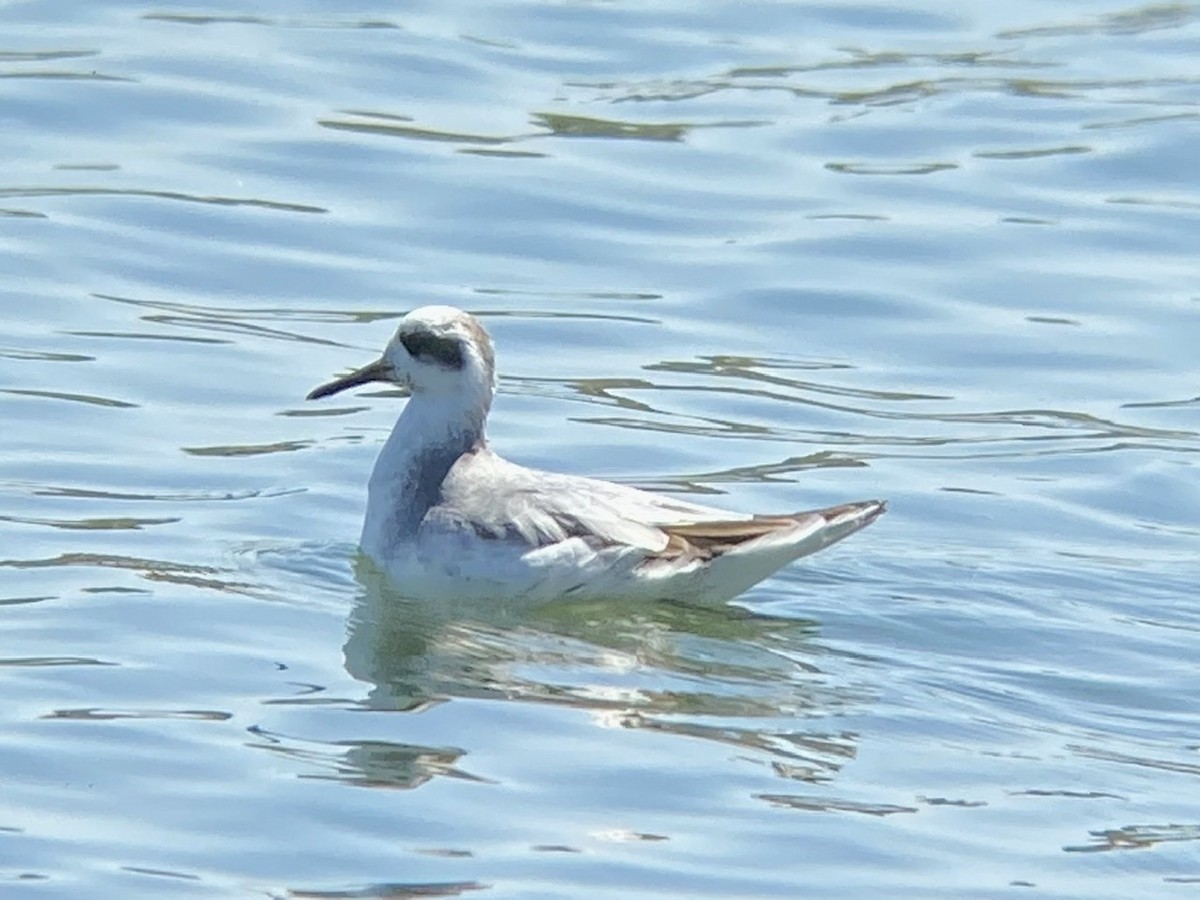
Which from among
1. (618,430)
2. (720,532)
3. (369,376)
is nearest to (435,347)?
(369,376)

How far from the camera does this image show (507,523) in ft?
40.5

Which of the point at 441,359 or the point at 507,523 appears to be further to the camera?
the point at 441,359

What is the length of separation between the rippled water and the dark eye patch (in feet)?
3.15

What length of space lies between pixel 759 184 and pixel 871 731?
9.18 meters

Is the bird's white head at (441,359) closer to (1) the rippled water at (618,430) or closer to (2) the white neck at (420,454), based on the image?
(2) the white neck at (420,454)

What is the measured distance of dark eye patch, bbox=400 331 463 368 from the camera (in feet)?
42.7

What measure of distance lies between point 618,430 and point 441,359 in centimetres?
214

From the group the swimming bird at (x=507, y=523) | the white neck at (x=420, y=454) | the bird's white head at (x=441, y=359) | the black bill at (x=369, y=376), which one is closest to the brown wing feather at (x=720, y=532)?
the swimming bird at (x=507, y=523)

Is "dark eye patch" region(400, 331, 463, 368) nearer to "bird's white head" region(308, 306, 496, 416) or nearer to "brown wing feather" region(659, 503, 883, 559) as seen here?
"bird's white head" region(308, 306, 496, 416)

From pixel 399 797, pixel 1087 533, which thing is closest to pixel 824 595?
pixel 1087 533

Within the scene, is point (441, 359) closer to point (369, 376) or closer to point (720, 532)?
point (369, 376)

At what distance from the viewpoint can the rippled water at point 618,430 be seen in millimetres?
9938

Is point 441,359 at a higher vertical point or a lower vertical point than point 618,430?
higher

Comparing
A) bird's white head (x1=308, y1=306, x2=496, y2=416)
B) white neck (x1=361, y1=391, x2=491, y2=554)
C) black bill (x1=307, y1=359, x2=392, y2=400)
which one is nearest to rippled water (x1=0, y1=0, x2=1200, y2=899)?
white neck (x1=361, y1=391, x2=491, y2=554)
